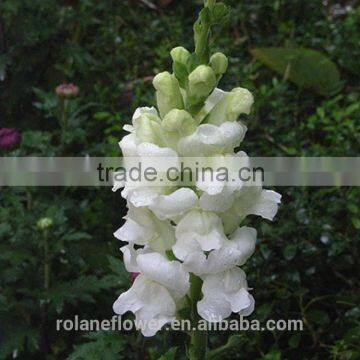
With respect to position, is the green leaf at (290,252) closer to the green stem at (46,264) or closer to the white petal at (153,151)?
the green stem at (46,264)

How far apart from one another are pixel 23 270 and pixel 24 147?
23.8 inches

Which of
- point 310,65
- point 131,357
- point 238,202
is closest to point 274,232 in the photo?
point 131,357

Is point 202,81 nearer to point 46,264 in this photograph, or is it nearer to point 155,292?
point 155,292

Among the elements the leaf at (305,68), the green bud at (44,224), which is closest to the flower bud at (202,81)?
the green bud at (44,224)

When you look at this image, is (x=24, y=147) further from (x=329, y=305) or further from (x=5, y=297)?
(x=329, y=305)

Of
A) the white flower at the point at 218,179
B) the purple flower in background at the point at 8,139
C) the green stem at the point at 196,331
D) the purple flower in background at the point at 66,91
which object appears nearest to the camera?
the white flower at the point at 218,179

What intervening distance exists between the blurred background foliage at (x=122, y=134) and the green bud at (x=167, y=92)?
1.39 feet

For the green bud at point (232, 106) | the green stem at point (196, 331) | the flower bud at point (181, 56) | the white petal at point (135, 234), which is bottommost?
the green stem at point (196, 331)

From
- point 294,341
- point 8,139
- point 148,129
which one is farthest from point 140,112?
point 8,139

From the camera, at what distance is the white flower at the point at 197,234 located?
118 centimetres

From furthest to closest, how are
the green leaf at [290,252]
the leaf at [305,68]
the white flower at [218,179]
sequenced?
1. the leaf at [305,68]
2. the green leaf at [290,252]
3. the white flower at [218,179]

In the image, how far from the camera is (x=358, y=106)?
8.34 ft

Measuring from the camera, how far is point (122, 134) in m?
2.67

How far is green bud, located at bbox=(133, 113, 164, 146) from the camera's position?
122 centimetres
